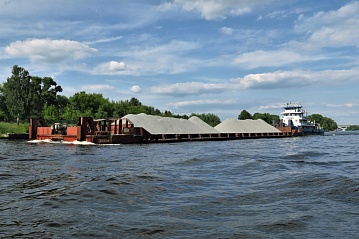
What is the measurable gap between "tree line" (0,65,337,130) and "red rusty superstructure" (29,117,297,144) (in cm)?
2537

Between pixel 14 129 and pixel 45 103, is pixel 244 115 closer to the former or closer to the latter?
pixel 45 103

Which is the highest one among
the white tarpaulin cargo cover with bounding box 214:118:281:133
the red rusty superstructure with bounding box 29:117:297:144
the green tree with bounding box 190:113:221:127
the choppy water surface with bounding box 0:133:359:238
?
the green tree with bounding box 190:113:221:127

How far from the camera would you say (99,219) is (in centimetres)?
668

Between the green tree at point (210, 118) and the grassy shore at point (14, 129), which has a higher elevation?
the green tree at point (210, 118)

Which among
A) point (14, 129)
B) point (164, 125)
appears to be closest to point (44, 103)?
point (14, 129)

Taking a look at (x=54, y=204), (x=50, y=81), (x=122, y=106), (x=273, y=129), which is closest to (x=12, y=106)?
(x=50, y=81)

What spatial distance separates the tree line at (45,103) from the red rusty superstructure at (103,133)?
25.4 meters

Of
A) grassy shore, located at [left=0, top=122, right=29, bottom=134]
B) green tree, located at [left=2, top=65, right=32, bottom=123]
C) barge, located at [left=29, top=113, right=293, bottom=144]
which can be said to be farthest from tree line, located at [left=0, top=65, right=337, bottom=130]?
barge, located at [left=29, top=113, right=293, bottom=144]

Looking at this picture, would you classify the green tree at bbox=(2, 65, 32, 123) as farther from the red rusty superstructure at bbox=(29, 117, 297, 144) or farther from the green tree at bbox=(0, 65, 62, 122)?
the red rusty superstructure at bbox=(29, 117, 297, 144)

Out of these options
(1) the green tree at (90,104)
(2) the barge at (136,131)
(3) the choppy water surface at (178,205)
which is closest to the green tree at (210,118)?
(1) the green tree at (90,104)

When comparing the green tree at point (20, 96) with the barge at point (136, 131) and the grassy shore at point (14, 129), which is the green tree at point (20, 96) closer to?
the grassy shore at point (14, 129)

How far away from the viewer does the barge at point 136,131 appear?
39.6 metres

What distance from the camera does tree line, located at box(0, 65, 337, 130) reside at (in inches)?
2825

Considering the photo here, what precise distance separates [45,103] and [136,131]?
4822 cm
